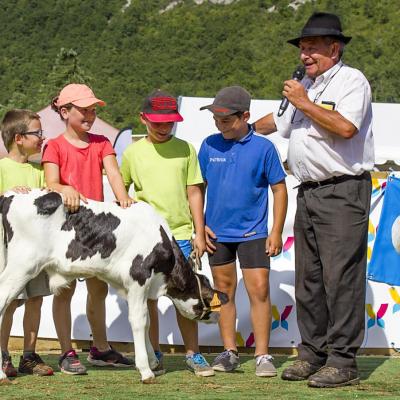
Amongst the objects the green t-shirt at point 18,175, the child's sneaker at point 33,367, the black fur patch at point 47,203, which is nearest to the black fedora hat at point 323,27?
the black fur patch at point 47,203

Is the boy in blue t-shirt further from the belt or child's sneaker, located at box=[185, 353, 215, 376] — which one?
the belt

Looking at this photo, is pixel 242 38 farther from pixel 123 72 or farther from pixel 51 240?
pixel 51 240

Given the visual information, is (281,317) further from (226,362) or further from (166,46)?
(166,46)

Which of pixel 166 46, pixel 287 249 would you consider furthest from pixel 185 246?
pixel 166 46

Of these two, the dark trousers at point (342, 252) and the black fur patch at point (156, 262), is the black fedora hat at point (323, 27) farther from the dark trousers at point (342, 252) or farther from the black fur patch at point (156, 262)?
the black fur patch at point (156, 262)

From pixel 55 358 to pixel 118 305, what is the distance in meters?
0.97

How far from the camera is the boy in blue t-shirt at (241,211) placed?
709 centimetres

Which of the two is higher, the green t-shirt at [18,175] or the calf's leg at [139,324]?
the green t-shirt at [18,175]

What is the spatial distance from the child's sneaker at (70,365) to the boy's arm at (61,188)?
3.61 ft

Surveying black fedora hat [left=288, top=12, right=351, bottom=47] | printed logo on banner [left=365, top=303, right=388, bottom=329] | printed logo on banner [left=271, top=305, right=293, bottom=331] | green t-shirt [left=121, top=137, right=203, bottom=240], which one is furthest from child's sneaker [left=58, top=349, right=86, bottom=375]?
printed logo on banner [left=365, top=303, right=388, bottom=329]

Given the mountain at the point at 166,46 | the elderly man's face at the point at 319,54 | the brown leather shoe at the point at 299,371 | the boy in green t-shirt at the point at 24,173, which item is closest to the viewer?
the elderly man's face at the point at 319,54

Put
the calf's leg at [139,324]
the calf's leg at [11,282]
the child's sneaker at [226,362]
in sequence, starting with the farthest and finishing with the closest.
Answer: the child's sneaker at [226,362] < the calf's leg at [139,324] < the calf's leg at [11,282]

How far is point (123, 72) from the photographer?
6081 centimetres

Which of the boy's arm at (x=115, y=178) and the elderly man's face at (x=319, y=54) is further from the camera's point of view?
the boy's arm at (x=115, y=178)
